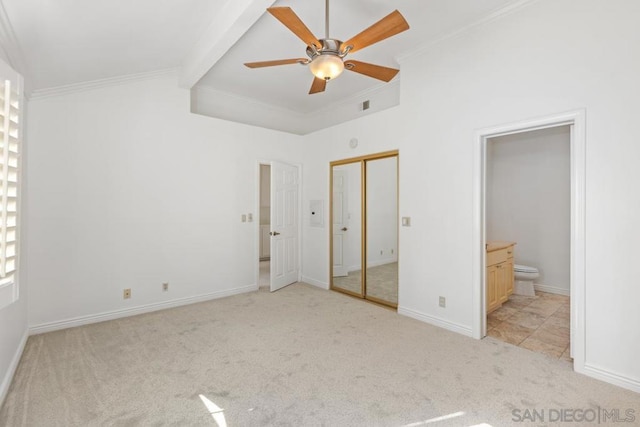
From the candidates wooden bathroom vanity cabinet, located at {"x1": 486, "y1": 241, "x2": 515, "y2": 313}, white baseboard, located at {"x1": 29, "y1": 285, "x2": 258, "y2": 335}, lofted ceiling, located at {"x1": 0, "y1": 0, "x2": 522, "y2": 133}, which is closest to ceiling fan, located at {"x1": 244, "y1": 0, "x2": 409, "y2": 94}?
lofted ceiling, located at {"x1": 0, "y1": 0, "x2": 522, "y2": 133}

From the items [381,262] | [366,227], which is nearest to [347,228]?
[366,227]

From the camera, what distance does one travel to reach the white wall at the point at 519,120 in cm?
220

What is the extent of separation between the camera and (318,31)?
10.2ft

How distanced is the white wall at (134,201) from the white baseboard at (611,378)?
3973mm

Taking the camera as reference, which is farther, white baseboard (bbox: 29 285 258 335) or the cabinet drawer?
the cabinet drawer

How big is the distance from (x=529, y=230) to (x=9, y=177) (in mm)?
6053

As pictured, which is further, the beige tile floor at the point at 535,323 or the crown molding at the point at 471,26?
the beige tile floor at the point at 535,323

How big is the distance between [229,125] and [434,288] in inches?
141

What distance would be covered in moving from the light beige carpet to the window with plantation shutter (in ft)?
3.34

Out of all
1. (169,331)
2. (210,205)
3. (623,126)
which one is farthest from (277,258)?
(623,126)

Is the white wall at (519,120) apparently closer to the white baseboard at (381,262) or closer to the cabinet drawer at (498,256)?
the white baseboard at (381,262)

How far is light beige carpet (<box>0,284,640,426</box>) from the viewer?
1.91 metres

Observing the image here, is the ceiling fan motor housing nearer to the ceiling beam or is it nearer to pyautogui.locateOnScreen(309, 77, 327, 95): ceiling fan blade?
pyautogui.locateOnScreen(309, 77, 327, 95): ceiling fan blade

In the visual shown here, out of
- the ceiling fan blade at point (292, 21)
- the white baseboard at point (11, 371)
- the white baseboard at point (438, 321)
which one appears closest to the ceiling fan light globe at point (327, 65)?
the ceiling fan blade at point (292, 21)
